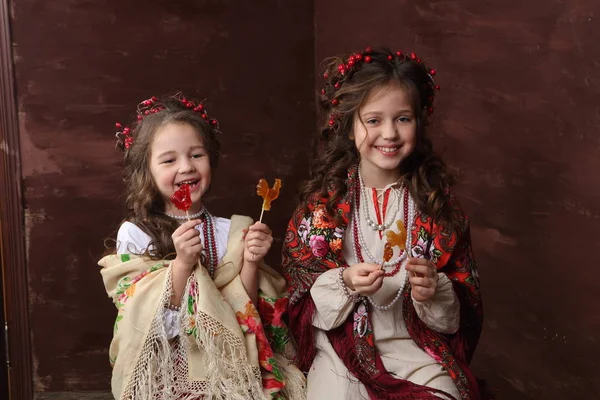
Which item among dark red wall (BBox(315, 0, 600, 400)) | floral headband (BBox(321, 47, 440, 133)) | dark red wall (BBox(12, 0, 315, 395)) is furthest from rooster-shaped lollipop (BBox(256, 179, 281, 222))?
dark red wall (BBox(12, 0, 315, 395))

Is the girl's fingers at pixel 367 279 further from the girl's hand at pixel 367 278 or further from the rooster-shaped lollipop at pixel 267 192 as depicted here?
the rooster-shaped lollipop at pixel 267 192

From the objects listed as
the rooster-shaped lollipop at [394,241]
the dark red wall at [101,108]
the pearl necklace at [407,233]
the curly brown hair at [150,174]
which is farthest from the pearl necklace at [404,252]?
the dark red wall at [101,108]

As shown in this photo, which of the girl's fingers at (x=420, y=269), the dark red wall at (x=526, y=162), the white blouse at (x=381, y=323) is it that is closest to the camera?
the girl's fingers at (x=420, y=269)

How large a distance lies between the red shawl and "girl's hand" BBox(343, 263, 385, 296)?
0.16 metres

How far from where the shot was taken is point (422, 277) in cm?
225

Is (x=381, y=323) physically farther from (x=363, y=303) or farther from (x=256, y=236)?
(x=256, y=236)

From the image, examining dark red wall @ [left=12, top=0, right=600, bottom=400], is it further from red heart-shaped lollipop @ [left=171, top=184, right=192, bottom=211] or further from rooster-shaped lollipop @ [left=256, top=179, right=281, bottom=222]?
red heart-shaped lollipop @ [left=171, top=184, right=192, bottom=211]

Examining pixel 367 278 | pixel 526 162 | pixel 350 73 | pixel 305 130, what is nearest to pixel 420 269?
pixel 367 278

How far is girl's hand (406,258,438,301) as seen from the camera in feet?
7.32

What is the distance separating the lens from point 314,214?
2.52 meters

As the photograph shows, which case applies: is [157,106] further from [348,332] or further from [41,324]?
[41,324]

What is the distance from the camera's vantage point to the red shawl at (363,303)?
2354mm

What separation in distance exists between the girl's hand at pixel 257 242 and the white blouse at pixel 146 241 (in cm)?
13

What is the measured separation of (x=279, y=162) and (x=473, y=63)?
994 millimetres
